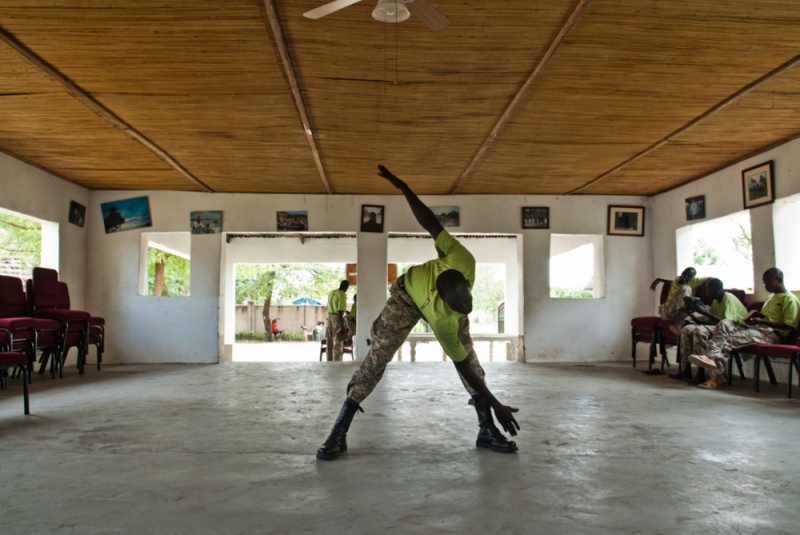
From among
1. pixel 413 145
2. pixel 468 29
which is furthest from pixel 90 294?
pixel 468 29

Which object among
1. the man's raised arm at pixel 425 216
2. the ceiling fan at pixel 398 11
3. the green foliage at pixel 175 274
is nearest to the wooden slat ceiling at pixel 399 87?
the ceiling fan at pixel 398 11

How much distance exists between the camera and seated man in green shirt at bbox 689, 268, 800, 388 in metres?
5.90

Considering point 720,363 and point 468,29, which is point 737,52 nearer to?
point 468,29

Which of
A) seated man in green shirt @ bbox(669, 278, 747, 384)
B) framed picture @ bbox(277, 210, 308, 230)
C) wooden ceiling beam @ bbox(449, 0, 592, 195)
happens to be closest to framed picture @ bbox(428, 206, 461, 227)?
wooden ceiling beam @ bbox(449, 0, 592, 195)

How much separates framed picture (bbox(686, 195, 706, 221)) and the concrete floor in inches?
134

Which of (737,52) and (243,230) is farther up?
(737,52)

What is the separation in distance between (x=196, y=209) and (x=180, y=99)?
4.22 m

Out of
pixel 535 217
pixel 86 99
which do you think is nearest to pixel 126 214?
pixel 86 99

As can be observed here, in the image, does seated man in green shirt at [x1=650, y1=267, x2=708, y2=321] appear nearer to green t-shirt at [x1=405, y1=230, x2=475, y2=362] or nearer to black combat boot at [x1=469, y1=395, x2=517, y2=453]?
black combat boot at [x1=469, y1=395, x2=517, y2=453]

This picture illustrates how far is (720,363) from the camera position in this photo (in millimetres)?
6109

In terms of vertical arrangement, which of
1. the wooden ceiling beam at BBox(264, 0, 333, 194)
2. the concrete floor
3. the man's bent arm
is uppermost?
the wooden ceiling beam at BBox(264, 0, 333, 194)

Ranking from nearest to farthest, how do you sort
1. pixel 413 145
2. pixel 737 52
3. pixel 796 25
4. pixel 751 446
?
pixel 751 446 → pixel 796 25 → pixel 737 52 → pixel 413 145

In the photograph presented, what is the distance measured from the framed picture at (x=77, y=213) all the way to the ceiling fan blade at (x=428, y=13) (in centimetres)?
719

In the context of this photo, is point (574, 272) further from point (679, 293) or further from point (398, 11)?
point (398, 11)
